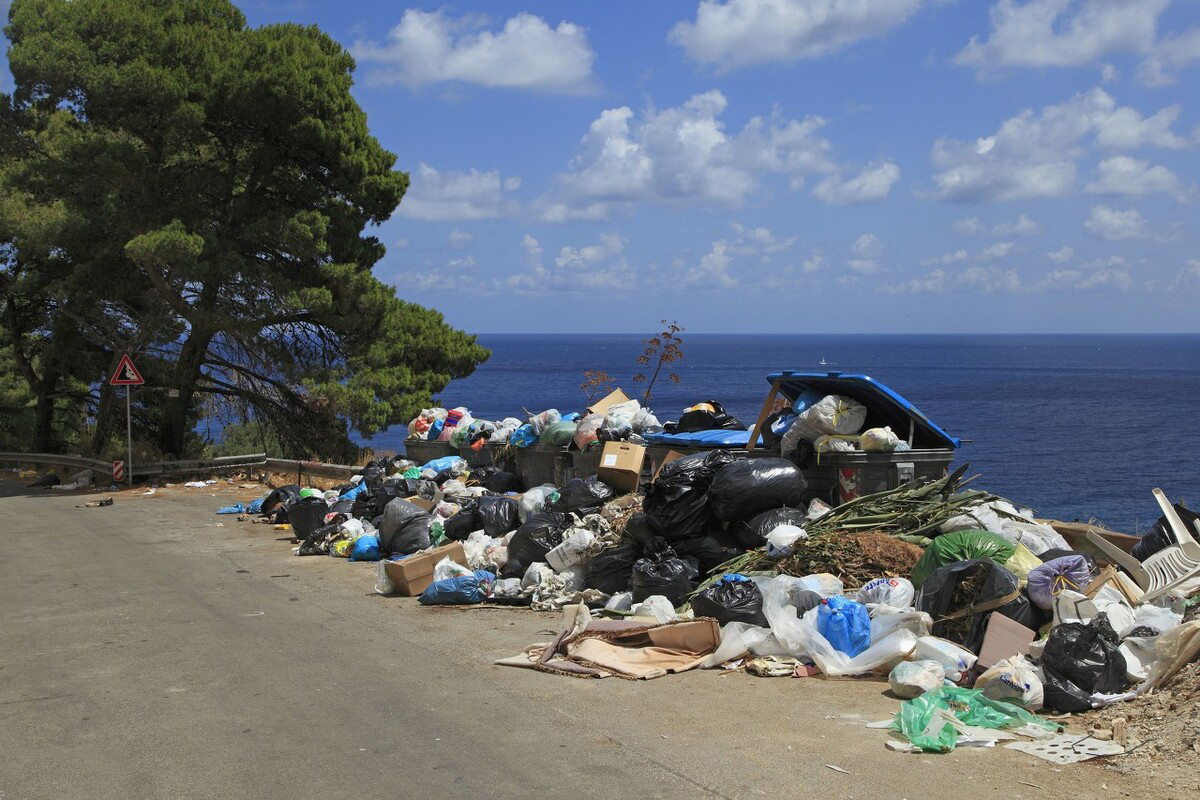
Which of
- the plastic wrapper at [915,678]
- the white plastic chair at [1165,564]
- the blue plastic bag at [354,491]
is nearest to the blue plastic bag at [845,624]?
the plastic wrapper at [915,678]

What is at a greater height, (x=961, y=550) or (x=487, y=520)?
(x=961, y=550)

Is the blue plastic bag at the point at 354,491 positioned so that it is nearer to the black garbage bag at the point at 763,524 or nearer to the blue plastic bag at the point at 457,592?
the blue plastic bag at the point at 457,592

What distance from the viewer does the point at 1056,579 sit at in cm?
646

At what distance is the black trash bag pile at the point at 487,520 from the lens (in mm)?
11180

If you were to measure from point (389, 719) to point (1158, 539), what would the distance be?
5299 millimetres

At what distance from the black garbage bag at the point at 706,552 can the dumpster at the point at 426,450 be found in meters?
6.82

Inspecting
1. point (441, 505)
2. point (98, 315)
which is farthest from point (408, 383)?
point (441, 505)

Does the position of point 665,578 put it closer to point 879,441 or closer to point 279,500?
point 879,441

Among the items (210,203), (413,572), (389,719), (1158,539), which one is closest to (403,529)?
(413,572)

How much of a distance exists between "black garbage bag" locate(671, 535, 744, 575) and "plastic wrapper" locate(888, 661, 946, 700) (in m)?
2.69

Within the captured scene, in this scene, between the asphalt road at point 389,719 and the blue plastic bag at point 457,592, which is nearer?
the asphalt road at point 389,719

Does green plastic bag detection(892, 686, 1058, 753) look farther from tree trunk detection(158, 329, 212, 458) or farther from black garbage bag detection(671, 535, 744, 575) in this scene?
tree trunk detection(158, 329, 212, 458)

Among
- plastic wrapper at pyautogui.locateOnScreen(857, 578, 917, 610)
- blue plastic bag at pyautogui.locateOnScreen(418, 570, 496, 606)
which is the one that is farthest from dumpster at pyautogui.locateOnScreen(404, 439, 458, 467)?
plastic wrapper at pyautogui.locateOnScreen(857, 578, 917, 610)

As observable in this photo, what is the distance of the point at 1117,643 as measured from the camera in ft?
19.0
